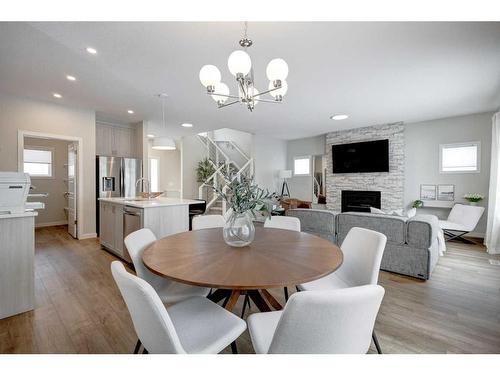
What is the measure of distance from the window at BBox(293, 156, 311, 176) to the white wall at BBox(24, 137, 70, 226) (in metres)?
6.53

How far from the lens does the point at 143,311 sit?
2.85ft

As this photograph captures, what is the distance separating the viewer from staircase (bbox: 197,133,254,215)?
7067mm

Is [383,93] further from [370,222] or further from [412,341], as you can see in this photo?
[412,341]

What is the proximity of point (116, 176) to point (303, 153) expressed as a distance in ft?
17.7

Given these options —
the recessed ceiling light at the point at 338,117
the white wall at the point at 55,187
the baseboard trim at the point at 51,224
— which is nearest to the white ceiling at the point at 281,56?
the recessed ceiling light at the point at 338,117

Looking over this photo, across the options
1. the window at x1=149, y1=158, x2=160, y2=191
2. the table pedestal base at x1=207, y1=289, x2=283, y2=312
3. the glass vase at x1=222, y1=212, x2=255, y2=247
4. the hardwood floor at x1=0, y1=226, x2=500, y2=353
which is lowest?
the hardwood floor at x1=0, y1=226, x2=500, y2=353

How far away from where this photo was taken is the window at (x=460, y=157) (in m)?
4.69

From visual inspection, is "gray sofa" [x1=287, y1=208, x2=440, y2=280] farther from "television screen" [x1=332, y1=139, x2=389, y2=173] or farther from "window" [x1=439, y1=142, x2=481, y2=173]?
"television screen" [x1=332, y1=139, x2=389, y2=173]

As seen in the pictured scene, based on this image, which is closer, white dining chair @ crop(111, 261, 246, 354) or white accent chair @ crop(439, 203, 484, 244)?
white dining chair @ crop(111, 261, 246, 354)

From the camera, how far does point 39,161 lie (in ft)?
18.9

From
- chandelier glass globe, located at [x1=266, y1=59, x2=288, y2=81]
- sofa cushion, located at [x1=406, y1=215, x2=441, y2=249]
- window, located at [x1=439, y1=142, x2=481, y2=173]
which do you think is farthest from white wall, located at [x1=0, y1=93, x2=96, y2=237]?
window, located at [x1=439, y1=142, x2=481, y2=173]

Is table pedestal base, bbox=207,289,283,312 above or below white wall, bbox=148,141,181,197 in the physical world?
below
